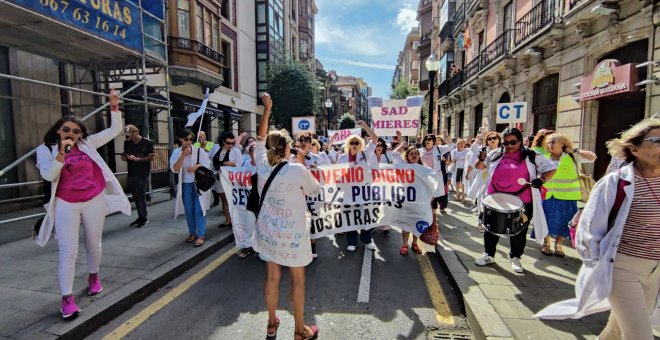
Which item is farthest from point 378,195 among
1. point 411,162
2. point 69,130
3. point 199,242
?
point 69,130

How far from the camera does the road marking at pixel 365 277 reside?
3.95 m

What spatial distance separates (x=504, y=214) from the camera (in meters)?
4.21

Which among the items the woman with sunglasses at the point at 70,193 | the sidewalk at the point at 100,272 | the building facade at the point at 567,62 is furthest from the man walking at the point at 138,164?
the building facade at the point at 567,62

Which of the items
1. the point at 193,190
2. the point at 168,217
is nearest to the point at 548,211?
the point at 193,190

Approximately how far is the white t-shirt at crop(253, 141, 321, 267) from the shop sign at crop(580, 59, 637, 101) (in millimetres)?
9067

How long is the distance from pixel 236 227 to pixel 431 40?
34.0 meters

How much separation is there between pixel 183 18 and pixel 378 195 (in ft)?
43.7

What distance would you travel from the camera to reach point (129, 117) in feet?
40.3

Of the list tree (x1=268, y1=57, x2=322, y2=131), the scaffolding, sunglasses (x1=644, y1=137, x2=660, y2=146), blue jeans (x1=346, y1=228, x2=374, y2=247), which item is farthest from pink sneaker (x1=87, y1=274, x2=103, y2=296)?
tree (x1=268, y1=57, x2=322, y2=131)

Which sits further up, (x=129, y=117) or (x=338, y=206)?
(x=129, y=117)

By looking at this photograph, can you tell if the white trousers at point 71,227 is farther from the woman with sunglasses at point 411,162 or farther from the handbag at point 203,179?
the woman with sunglasses at point 411,162

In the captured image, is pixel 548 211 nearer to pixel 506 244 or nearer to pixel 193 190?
pixel 506 244

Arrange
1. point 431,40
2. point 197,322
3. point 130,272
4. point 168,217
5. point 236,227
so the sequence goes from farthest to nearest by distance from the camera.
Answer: point 431,40 < point 168,217 < point 236,227 < point 130,272 < point 197,322

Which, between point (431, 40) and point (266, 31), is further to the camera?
point (431, 40)
